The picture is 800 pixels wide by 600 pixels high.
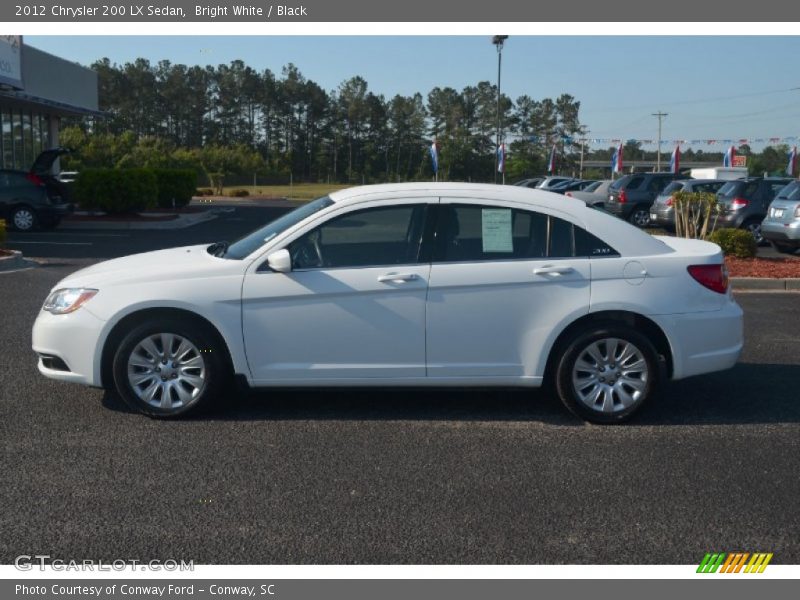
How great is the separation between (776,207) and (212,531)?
14.9 metres

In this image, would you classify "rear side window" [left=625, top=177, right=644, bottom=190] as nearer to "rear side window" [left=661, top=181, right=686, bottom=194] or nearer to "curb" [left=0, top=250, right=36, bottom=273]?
"rear side window" [left=661, top=181, right=686, bottom=194]

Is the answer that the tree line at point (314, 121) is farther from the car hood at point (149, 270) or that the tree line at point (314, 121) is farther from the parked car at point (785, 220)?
the car hood at point (149, 270)

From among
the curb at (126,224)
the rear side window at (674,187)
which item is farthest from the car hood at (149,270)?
the rear side window at (674,187)

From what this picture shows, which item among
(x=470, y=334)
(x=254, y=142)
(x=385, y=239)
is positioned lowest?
(x=470, y=334)

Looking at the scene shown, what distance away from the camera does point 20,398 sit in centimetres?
703

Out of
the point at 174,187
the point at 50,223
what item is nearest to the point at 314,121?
the point at 174,187

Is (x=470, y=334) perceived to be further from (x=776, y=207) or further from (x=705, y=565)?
(x=776, y=207)

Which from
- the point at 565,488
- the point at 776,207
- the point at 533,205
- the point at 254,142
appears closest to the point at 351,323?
the point at 533,205

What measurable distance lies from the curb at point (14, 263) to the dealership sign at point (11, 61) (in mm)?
13025

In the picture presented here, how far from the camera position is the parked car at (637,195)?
86.1 feet

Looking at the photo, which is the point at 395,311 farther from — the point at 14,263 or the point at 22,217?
the point at 22,217

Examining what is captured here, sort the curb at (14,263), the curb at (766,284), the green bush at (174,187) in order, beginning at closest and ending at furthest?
the curb at (766,284)
the curb at (14,263)
the green bush at (174,187)

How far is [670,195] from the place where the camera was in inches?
891

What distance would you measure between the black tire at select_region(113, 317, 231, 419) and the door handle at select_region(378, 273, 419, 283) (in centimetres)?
123
